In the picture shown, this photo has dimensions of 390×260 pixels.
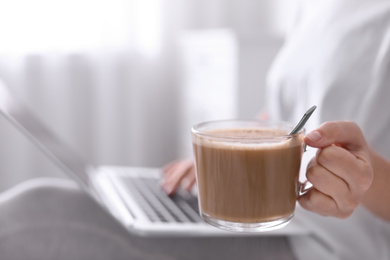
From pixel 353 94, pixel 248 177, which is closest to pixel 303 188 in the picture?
pixel 248 177

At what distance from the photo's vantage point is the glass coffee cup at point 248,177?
510 mm

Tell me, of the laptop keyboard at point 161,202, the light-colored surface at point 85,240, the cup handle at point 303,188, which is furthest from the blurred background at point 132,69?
the cup handle at point 303,188

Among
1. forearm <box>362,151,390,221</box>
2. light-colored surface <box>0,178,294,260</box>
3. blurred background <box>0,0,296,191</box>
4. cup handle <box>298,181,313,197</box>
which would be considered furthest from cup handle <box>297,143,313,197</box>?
blurred background <box>0,0,296,191</box>

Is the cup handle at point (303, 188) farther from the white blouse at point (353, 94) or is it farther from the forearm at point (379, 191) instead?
the white blouse at point (353, 94)

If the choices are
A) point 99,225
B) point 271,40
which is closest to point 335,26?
point 99,225

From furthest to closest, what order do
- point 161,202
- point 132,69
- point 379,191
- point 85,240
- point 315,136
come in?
point 132,69 → point 161,202 → point 85,240 → point 379,191 → point 315,136

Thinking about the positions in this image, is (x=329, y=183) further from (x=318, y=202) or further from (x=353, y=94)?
(x=353, y=94)

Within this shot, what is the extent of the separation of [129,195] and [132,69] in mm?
1692

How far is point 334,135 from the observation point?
0.51m

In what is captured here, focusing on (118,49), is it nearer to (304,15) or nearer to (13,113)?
(304,15)

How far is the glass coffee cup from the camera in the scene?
510 millimetres

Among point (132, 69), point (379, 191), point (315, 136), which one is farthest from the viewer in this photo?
point (132, 69)

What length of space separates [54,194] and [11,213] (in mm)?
88

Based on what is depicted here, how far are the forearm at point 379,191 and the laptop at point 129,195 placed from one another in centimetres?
14
